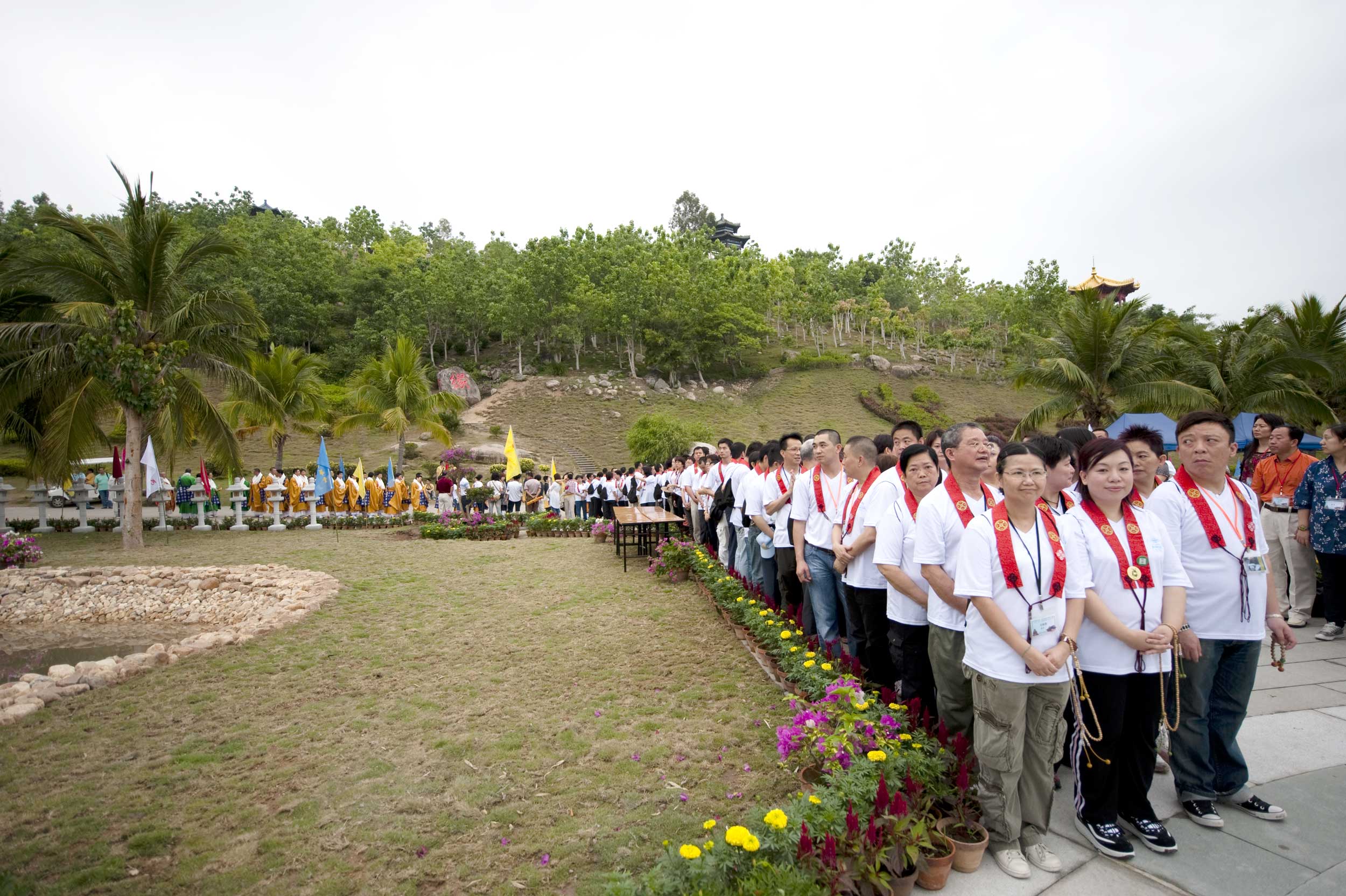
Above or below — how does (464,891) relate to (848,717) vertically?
below

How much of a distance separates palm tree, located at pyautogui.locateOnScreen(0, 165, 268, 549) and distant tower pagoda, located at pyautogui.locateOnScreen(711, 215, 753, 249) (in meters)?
59.9

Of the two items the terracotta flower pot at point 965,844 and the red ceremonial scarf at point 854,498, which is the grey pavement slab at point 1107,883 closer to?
the terracotta flower pot at point 965,844

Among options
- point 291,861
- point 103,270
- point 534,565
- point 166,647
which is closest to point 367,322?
point 103,270

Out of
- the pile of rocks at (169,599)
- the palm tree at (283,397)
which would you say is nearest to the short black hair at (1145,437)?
the pile of rocks at (169,599)

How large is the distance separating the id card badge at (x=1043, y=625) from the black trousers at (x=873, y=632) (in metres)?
1.47

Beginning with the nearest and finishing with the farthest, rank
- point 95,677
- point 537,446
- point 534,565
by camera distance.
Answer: point 95,677
point 534,565
point 537,446

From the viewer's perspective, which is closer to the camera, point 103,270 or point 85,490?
point 103,270

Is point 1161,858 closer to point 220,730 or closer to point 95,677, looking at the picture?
point 220,730

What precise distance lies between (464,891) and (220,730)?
3019mm

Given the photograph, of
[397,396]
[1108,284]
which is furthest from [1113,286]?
[397,396]

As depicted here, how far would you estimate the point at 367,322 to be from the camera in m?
43.2

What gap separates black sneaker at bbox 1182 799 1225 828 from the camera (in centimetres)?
302

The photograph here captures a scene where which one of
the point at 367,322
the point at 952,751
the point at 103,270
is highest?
the point at 367,322

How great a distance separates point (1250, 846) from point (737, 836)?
239cm
